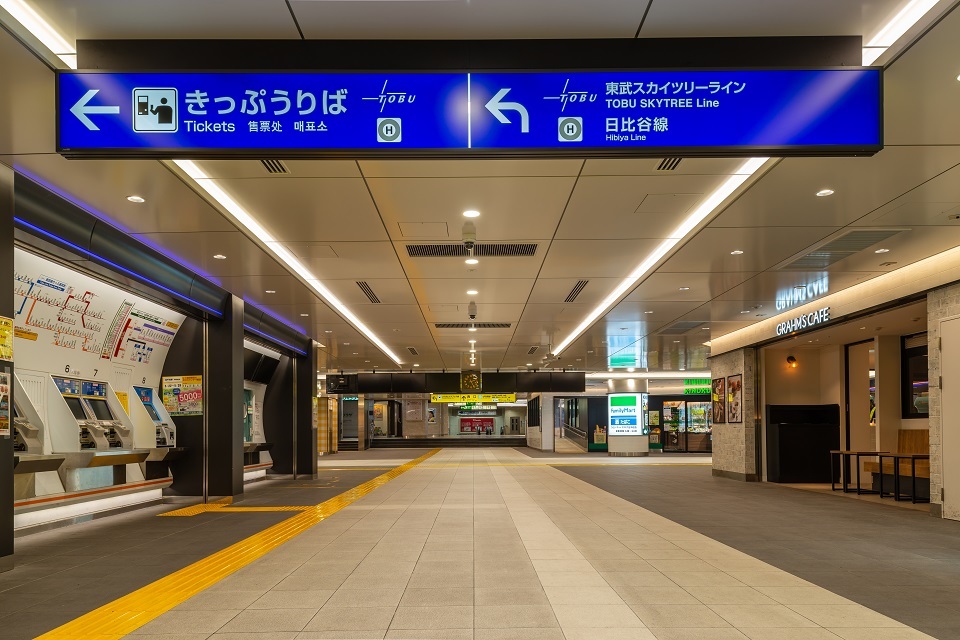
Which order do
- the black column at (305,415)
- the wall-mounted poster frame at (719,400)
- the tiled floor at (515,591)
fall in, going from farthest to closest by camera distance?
the wall-mounted poster frame at (719,400), the black column at (305,415), the tiled floor at (515,591)

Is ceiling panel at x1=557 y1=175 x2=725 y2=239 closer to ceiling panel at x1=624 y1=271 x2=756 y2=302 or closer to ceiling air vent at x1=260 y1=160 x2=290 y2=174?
ceiling panel at x1=624 y1=271 x2=756 y2=302

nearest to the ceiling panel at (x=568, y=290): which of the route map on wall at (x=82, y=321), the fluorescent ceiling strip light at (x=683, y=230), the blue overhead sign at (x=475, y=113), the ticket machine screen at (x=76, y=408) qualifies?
the fluorescent ceiling strip light at (x=683, y=230)

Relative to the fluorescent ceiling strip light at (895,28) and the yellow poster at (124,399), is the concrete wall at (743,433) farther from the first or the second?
the fluorescent ceiling strip light at (895,28)

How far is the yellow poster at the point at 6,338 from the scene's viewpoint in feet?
19.6

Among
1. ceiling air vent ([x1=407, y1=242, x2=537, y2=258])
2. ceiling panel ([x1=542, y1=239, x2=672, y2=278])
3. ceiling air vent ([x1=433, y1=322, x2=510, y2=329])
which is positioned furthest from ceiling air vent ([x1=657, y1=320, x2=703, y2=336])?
ceiling air vent ([x1=407, y1=242, x2=537, y2=258])

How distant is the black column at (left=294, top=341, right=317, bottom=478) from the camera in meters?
16.2

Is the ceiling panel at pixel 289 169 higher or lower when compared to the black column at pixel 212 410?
higher

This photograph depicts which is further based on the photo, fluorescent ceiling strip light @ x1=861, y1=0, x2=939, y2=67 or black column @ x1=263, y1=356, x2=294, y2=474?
black column @ x1=263, y1=356, x2=294, y2=474

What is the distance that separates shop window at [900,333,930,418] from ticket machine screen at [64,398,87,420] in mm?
12227

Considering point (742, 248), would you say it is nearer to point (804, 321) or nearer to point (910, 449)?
point (804, 321)

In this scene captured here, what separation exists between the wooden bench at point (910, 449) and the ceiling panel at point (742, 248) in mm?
4574

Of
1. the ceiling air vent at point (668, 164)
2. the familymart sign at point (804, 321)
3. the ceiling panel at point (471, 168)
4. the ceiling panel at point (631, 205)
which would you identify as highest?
the ceiling panel at point (471, 168)

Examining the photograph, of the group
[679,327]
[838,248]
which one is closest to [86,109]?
[838,248]

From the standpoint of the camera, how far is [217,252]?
879 cm
